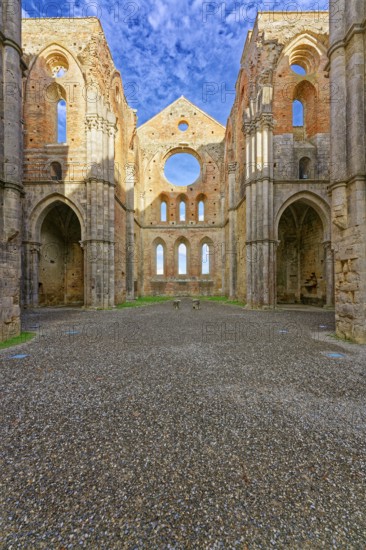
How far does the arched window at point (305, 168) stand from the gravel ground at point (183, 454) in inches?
541

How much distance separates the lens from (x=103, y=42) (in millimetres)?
14641

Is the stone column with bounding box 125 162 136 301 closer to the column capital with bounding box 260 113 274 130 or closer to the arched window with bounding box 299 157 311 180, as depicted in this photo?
the column capital with bounding box 260 113 274 130

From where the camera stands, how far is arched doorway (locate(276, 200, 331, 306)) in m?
15.6

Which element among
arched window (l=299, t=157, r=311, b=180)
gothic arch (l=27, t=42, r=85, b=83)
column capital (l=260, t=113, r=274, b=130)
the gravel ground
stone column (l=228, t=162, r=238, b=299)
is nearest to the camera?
the gravel ground

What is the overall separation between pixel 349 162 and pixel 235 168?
14.6 m

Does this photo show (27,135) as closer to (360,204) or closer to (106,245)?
(106,245)

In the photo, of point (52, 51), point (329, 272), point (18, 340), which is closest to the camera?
point (18, 340)

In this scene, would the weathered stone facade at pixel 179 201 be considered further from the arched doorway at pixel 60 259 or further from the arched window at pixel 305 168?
the arched window at pixel 305 168

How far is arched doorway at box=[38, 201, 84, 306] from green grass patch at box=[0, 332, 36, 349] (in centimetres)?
1017

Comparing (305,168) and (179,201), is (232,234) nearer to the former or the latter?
(305,168)

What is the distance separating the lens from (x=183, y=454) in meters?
1.99

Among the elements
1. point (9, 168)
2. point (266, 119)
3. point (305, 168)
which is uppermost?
point (266, 119)

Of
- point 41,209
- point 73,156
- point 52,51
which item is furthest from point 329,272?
point 52,51

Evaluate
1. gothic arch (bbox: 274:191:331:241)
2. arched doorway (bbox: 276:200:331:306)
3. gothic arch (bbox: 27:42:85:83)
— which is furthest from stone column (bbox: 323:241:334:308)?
gothic arch (bbox: 27:42:85:83)
